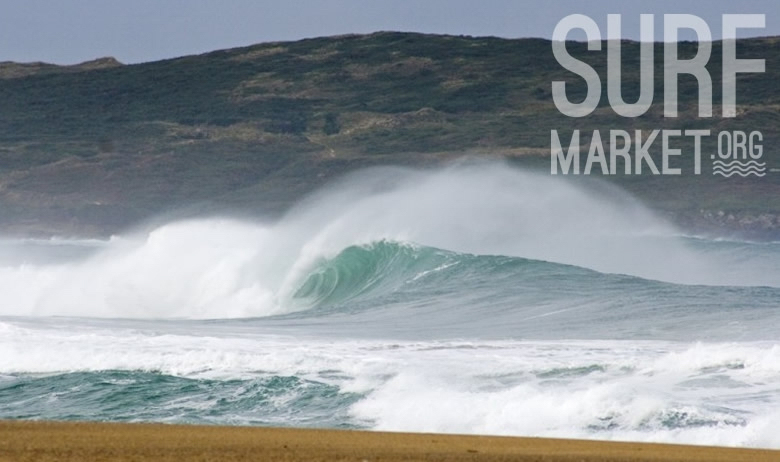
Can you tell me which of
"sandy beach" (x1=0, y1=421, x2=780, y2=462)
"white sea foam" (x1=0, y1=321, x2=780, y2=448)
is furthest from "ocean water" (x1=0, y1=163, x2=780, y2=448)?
"sandy beach" (x1=0, y1=421, x2=780, y2=462)

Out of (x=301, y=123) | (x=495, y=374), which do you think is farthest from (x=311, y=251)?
(x=301, y=123)

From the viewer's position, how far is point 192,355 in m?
12.5

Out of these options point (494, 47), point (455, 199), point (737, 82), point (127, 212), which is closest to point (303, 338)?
point (455, 199)

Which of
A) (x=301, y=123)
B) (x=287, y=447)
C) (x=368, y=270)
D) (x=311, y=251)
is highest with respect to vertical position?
(x=301, y=123)

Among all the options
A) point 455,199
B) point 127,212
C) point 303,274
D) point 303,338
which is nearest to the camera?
point 303,338

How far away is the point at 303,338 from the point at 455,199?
1882 cm

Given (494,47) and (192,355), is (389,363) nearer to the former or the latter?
(192,355)

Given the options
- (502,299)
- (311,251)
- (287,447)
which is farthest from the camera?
(311,251)

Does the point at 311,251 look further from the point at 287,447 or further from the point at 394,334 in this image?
the point at 287,447

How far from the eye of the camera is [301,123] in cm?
10175

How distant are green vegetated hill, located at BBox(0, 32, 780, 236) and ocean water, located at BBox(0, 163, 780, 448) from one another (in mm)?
49315

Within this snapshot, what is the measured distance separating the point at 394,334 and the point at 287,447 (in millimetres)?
9071

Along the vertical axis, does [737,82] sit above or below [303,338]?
above

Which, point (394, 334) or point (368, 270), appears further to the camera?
point (368, 270)
